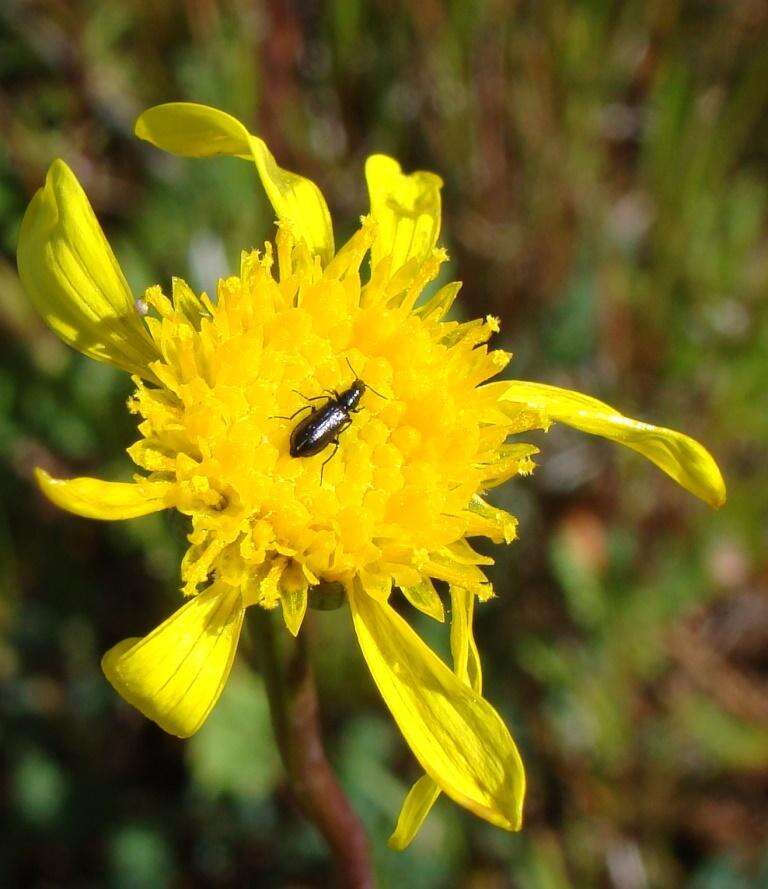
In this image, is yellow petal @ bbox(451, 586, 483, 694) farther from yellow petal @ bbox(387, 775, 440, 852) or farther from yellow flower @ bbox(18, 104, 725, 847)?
yellow petal @ bbox(387, 775, 440, 852)

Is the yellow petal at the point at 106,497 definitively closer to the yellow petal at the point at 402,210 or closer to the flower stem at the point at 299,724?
the flower stem at the point at 299,724

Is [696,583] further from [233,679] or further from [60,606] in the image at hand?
[60,606]

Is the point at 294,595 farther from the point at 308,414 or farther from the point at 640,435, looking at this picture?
the point at 640,435

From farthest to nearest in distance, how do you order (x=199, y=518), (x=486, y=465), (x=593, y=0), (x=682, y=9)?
(x=682, y=9)
(x=593, y=0)
(x=486, y=465)
(x=199, y=518)

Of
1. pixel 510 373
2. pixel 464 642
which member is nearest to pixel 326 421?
pixel 464 642

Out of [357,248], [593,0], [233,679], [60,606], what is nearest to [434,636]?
[233,679]

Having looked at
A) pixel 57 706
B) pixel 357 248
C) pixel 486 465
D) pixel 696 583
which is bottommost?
pixel 57 706

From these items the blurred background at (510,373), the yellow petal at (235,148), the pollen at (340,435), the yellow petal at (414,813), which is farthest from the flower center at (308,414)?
the blurred background at (510,373)

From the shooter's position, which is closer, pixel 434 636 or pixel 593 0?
pixel 434 636
